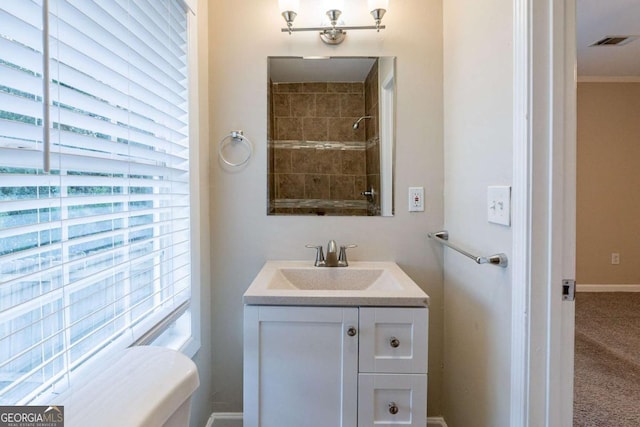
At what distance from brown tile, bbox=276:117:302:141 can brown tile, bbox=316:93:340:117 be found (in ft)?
0.37

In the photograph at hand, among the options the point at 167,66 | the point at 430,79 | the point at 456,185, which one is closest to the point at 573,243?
the point at 456,185

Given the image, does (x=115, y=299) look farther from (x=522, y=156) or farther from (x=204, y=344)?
(x=522, y=156)

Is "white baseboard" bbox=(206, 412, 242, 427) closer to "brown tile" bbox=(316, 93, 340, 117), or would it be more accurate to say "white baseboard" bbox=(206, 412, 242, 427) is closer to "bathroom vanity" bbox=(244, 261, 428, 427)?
"bathroom vanity" bbox=(244, 261, 428, 427)

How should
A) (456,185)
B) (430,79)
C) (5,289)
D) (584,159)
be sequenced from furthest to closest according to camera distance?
(584,159)
(430,79)
(456,185)
(5,289)

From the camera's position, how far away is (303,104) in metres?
1.65

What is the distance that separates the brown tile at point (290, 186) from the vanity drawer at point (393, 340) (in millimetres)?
721

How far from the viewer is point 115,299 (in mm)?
945

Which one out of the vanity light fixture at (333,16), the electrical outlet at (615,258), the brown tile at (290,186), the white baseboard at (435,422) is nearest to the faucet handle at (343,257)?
the brown tile at (290,186)

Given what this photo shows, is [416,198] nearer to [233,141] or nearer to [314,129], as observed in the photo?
[314,129]

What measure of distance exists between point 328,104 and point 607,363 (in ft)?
8.23

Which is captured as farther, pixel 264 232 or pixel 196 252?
pixel 264 232

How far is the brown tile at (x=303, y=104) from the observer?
165cm

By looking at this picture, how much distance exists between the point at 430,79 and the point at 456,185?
559mm

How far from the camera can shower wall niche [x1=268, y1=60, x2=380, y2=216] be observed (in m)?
1.64
